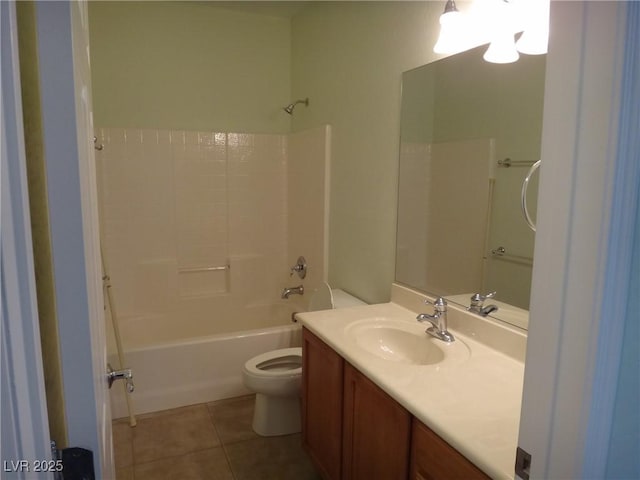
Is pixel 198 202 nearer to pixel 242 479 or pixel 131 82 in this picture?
pixel 131 82

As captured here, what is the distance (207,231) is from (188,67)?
124 cm

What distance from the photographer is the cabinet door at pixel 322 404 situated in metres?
1.68

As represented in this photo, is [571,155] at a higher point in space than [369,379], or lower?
higher

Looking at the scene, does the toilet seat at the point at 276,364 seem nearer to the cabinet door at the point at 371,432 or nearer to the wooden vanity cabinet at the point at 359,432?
the wooden vanity cabinet at the point at 359,432

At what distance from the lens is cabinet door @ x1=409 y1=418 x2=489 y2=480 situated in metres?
1.01

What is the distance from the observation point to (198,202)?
10.8 feet

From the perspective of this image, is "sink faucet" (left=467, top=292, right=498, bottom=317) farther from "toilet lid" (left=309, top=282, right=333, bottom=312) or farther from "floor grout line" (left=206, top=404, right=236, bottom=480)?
"floor grout line" (left=206, top=404, right=236, bottom=480)

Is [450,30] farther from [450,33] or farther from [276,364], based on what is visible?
[276,364]

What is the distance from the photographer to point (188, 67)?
3.17 meters

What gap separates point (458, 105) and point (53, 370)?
5.76 ft

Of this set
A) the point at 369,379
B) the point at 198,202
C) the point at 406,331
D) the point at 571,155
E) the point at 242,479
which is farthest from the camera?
the point at 198,202

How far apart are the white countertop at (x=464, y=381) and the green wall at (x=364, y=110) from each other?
2.00ft

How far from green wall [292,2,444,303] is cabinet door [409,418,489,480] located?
1131 mm

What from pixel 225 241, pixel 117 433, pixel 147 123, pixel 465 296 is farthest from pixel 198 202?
pixel 465 296
